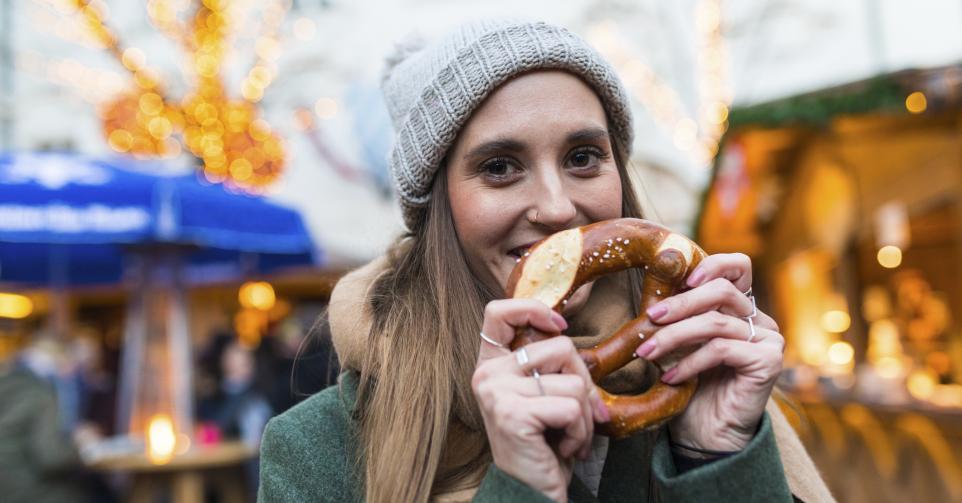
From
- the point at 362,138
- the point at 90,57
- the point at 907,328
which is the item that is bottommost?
the point at 907,328

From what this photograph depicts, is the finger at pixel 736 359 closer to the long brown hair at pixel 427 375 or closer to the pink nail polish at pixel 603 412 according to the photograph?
the pink nail polish at pixel 603 412

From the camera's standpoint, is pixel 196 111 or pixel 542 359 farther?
pixel 196 111

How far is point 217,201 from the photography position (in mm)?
4941

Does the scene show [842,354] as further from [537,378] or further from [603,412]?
[537,378]

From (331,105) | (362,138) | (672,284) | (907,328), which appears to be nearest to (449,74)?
(672,284)

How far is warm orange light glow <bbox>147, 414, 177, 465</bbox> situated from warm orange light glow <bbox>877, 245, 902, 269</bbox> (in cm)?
785

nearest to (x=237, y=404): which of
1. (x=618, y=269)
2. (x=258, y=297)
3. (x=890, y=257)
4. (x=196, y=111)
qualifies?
(x=196, y=111)

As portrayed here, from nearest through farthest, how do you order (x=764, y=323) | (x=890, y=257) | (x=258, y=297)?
1. (x=764, y=323)
2. (x=890, y=257)
3. (x=258, y=297)

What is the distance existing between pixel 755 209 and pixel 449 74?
11.7 meters

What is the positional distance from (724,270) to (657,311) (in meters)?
0.14

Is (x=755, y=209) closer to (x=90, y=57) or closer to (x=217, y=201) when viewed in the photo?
(x=217, y=201)

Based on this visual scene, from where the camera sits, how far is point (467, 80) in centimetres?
143

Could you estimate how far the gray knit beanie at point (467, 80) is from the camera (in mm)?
1421

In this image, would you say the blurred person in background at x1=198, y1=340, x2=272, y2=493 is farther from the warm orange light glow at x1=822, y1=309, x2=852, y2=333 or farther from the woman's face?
the warm orange light glow at x1=822, y1=309, x2=852, y2=333
